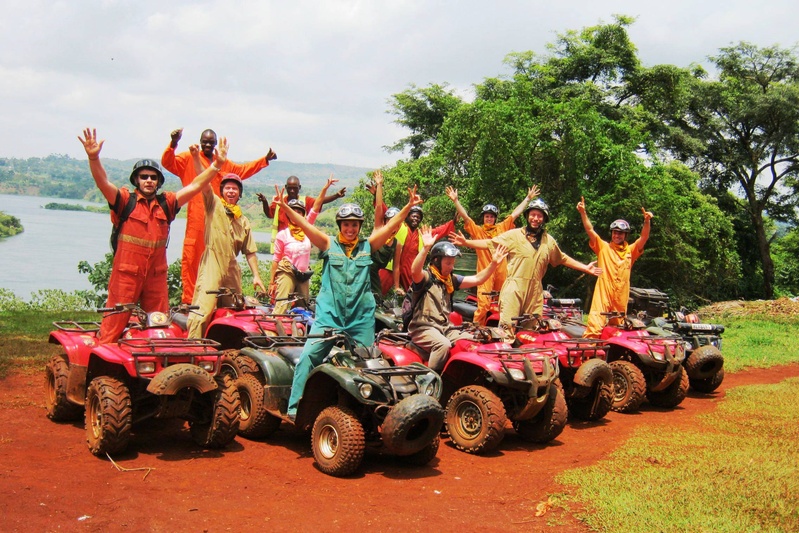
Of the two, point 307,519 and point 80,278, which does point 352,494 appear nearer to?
point 307,519

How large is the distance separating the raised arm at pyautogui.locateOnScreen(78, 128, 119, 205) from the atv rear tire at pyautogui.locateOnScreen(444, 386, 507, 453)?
3.55m

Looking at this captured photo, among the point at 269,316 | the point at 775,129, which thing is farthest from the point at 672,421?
the point at 775,129

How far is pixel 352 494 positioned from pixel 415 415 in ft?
2.38

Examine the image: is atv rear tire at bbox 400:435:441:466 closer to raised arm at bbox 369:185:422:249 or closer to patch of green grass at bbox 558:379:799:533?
patch of green grass at bbox 558:379:799:533

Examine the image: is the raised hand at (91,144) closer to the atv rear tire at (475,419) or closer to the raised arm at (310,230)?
the raised arm at (310,230)

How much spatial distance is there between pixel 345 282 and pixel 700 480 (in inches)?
127

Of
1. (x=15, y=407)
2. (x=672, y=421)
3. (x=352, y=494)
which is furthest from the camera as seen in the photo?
(x=672, y=421)

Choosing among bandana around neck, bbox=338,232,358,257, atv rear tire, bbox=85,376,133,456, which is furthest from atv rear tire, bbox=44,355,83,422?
bandana around neck, bbox=338,232,358,257

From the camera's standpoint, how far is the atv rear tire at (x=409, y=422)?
5473 millimetres

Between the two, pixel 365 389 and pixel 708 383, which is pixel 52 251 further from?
pixel 365 389

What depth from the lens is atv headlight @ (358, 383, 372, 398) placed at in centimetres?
562

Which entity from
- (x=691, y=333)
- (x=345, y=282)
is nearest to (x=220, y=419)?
(x=345, y=282)

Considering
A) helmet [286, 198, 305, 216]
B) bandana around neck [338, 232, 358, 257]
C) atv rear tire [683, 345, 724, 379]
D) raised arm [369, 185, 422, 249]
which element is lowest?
atv rear tire [683, 345, 724, 379]

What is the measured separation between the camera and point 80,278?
23219 mm
